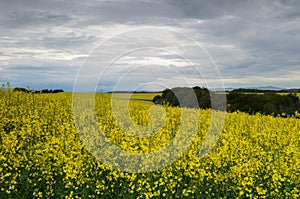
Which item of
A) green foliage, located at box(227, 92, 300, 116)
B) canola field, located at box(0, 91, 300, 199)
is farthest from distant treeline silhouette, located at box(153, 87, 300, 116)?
canola field, located at box(0, 91, 300, 199)

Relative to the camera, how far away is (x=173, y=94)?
22.2m

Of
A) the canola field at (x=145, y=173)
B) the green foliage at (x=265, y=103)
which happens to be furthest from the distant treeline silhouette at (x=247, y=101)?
the canola field at (x=145, y=173)

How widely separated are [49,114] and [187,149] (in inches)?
220

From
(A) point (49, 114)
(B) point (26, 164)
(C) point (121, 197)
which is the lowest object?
(C) point (121, 197)

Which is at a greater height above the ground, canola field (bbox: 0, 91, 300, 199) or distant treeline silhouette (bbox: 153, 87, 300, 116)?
distant treeline silhouette (bbox: 153, 87, 300, 116)

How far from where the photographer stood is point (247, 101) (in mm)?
19750

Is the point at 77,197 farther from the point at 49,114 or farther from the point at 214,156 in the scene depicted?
the point at 49,114

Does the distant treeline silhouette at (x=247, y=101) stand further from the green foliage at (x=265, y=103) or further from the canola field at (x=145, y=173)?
the canola field at (x=145, y=173)

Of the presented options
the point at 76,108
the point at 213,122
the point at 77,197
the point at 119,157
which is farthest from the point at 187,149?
the point at 76,108

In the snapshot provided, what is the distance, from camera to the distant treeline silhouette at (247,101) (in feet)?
60.0

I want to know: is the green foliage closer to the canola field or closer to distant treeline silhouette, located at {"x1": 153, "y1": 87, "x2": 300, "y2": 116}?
distant treeline silhouette, located at {"x1": 153, "y1": 87, "x2": 300, "y2": 116}

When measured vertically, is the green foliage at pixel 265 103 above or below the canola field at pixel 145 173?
above

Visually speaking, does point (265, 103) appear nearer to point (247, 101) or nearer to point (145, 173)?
point (247, 101)

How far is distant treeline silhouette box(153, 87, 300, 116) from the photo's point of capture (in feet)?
60.0
